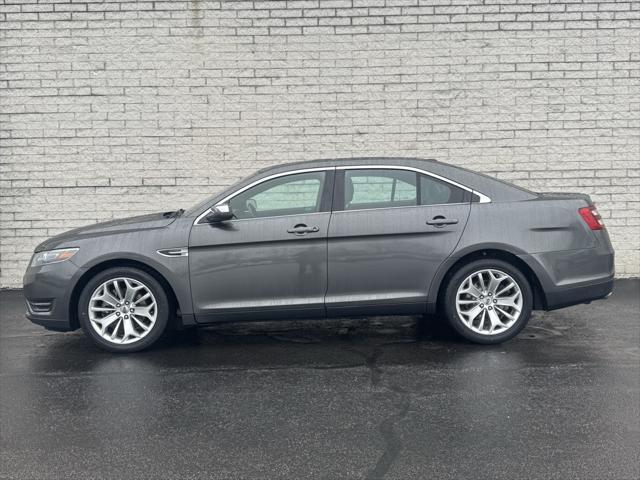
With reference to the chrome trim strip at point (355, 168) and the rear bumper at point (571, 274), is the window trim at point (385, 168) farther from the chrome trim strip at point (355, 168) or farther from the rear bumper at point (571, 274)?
the rear bumper at point (571, 274)

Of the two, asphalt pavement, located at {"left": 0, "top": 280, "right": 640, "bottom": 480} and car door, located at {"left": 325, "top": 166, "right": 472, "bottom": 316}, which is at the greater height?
car door, located at {"left": 325, "top": 166, "right": 472, "bottom": 316}

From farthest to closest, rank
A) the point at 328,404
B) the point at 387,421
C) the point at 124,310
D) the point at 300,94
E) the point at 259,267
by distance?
1. the point at 300,94
2. the point at 124,310
3. the point at 259,267
4. the point at 328,404
5. the point at 387,421

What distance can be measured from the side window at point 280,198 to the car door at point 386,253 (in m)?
0.26

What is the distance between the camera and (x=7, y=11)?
32.9 feet

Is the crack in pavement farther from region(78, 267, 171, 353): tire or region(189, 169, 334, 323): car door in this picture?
region(78, 267, 171, 353): tire

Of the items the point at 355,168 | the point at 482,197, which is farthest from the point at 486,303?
the point at 355,168

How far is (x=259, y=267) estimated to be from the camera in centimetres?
662

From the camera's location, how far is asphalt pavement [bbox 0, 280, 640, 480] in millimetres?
4197

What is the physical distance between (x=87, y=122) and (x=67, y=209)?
1.14 m

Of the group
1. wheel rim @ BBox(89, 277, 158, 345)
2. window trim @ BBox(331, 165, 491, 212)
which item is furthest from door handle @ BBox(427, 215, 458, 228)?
wheel rim @ BBox(89, 277, 158, 345)

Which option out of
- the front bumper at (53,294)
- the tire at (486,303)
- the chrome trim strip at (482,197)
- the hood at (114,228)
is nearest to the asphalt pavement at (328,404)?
the tire at (486,303)

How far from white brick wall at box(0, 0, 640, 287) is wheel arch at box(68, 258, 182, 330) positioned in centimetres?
354

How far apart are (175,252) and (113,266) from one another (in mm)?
576

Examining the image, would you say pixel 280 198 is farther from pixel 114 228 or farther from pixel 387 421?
pixel 387 421
